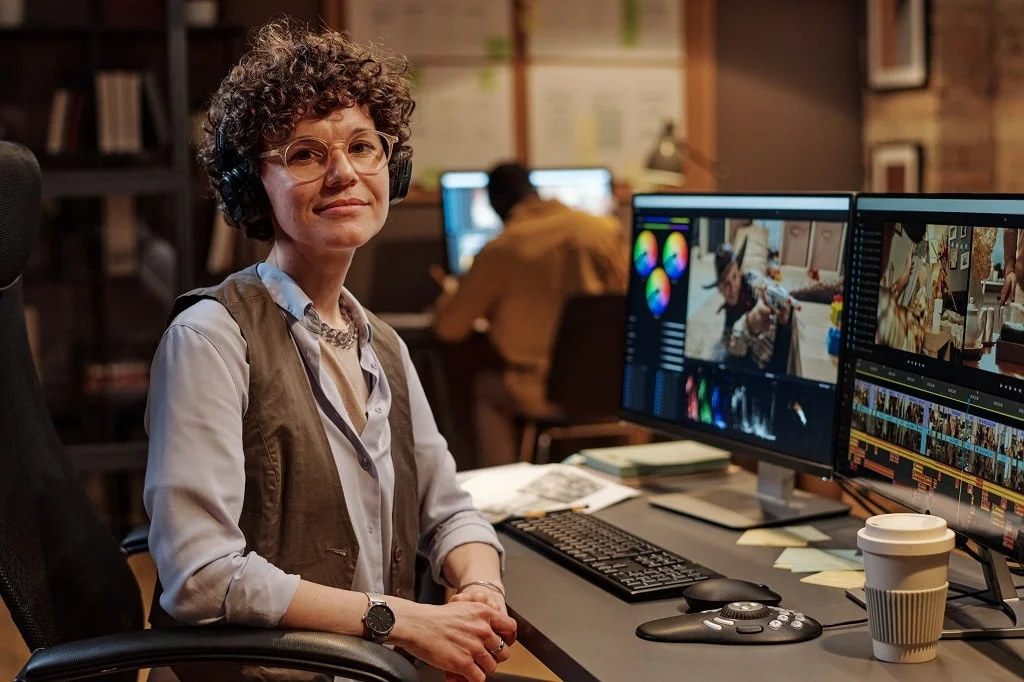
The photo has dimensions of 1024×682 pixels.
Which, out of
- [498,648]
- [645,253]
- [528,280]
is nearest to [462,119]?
[528,280]

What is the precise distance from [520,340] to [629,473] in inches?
82.9

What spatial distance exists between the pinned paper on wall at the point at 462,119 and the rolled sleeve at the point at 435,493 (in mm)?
3668

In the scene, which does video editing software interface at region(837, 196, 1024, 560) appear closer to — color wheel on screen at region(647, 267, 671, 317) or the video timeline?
the video timeline

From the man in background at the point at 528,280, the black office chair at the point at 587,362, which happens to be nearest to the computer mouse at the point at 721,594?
the black office chair at the point at 587,362

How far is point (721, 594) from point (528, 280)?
2821 millimetres

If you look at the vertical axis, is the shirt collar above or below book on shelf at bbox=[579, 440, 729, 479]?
above

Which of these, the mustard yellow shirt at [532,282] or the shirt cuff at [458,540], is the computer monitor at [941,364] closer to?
the shirt cuff at [458,540]

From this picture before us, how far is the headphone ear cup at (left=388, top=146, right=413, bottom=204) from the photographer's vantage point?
1706mm

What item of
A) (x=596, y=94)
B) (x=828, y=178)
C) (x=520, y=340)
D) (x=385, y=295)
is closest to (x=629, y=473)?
(x=520, y=340)

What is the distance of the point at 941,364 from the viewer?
1.46 meters

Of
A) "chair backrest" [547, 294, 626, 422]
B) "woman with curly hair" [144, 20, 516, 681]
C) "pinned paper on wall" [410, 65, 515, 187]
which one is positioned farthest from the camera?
"pinned paper on wall" [410, 65, 515, 187]

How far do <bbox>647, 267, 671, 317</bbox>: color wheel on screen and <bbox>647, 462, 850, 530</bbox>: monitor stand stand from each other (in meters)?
0.32

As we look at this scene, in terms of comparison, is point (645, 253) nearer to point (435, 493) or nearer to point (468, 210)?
point (435, 493)

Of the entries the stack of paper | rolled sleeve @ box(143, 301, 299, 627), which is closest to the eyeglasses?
rolled sleeve @ box(143, 301, 299, 627)
